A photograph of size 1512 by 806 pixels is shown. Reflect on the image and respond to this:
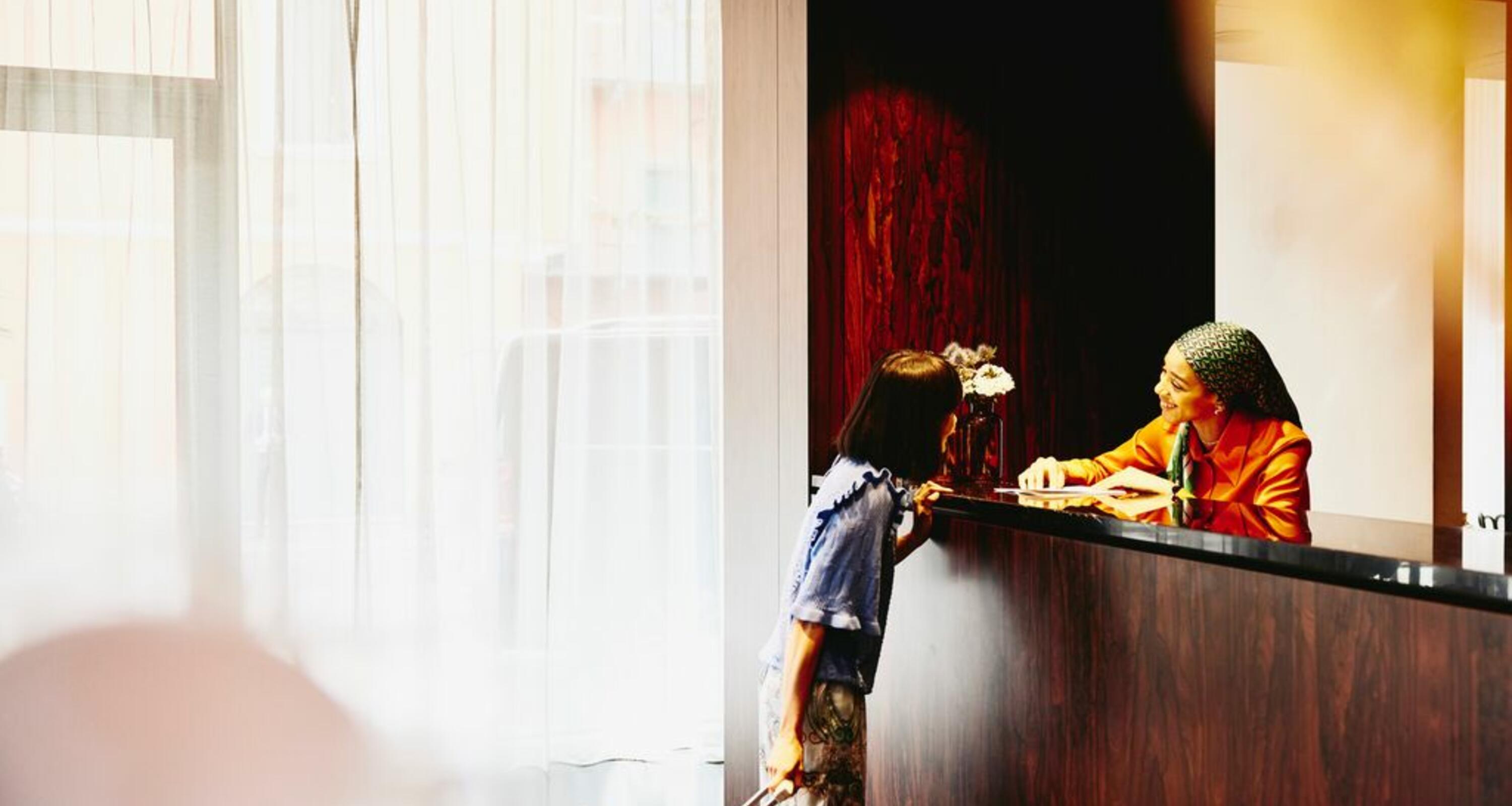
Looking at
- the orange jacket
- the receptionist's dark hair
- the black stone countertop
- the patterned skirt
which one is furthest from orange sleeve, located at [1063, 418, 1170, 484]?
the patterned skirt

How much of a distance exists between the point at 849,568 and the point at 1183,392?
3.81 ft

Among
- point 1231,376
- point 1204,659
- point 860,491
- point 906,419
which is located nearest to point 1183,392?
point 1231,376

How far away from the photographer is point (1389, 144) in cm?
440

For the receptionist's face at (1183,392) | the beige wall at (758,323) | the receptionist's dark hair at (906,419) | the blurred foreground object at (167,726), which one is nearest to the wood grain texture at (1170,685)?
the receptionist's dark hair at (906,419)

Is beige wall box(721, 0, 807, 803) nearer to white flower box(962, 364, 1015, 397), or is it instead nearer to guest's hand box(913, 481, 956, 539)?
white flower box(962, 364, 1015, 397)

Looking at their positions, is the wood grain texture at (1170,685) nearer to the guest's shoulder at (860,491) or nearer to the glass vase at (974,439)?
the guest's shoulder at (860,491)

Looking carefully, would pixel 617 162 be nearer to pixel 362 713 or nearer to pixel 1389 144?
pixel 362 713

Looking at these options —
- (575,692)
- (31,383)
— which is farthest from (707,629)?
(31,383)

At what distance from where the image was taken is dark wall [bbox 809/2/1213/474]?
11.0 ft

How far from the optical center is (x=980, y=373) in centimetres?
298

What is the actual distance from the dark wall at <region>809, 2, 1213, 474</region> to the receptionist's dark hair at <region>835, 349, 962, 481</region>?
127 centimetres

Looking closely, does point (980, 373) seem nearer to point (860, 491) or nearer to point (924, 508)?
point (924, 508)

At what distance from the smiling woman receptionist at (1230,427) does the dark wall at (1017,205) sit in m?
0.79

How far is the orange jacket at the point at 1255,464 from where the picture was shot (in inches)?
102
